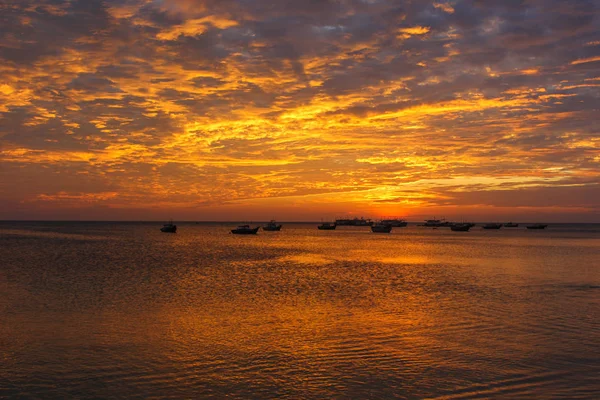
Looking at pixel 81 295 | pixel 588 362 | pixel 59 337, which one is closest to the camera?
pixel 588 362

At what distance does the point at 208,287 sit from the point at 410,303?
47.1 ft

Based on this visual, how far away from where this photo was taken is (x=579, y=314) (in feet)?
80.4

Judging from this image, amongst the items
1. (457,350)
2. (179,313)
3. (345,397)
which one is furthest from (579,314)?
(179,313)

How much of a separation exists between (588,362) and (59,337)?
62.2ft

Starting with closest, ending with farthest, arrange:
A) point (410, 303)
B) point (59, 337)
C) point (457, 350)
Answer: point (457, 350)
point (59, 337)
point (410, 303)

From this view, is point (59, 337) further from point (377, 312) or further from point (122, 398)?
point (377, 312)

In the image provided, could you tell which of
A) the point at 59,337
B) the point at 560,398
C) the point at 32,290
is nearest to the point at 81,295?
the point at 32,290

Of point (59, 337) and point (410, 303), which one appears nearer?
point (59, 337)

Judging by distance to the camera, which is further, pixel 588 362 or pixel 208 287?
pixel 208 287

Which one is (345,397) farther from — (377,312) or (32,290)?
(32,290)

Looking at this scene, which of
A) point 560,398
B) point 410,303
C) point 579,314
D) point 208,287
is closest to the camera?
point 560,398

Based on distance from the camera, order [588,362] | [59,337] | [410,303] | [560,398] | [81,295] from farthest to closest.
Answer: [81,295], [410,303], [59,337], [588,362], [560,398]

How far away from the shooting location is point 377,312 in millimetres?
25094

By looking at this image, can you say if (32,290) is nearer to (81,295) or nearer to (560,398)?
(81,295)
